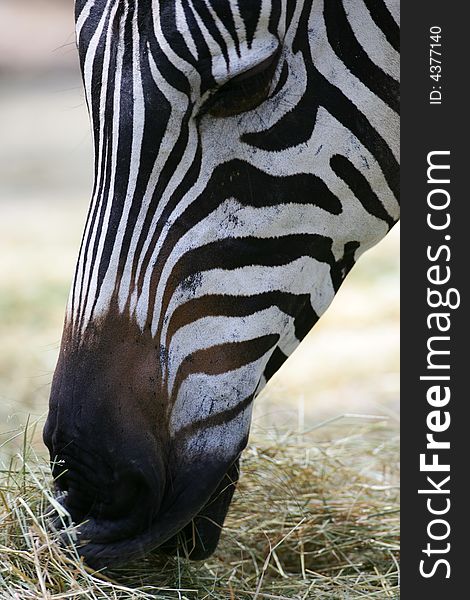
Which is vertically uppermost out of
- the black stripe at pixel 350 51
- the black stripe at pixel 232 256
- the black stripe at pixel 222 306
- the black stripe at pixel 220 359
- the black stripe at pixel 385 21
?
the black stripe at pixel 385 21

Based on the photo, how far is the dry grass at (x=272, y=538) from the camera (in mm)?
1990

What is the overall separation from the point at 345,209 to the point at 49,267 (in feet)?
16.3

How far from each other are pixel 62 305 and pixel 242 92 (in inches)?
173

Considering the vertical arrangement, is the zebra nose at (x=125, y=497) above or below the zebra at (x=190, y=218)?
below

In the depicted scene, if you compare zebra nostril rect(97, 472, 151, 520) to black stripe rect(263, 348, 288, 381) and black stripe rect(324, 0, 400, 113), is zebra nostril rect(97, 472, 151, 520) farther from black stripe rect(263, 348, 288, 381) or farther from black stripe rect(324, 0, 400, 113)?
black stripe rect(324, 0, 400, 113)

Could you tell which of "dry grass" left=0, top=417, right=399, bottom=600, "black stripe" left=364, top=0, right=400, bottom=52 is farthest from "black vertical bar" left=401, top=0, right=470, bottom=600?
"dry grass" left=0, top=417, right=399, bottom=600

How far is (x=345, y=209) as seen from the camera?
78.6 inches

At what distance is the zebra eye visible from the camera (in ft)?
5.89

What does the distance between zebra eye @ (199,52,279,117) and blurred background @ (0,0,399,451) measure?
721 mm

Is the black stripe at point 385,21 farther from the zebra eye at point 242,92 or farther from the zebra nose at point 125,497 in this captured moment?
the zebra nose at point 125,497

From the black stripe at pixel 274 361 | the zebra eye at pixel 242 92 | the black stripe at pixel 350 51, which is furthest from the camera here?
the black stripe at pixel 274 361

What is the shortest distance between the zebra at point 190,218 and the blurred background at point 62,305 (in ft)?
1.47

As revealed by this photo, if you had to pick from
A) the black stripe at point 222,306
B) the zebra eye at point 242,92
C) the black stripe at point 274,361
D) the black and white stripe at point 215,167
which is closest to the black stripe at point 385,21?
the black and white stripe at point 215,167

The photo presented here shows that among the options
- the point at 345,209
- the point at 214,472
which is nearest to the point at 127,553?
the point at 214,472
